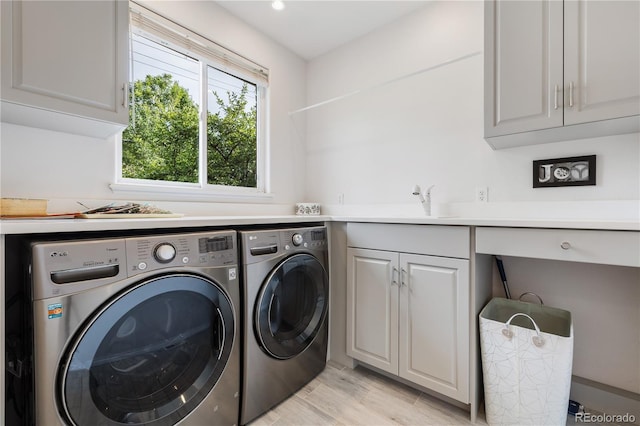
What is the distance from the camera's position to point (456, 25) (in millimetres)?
1987

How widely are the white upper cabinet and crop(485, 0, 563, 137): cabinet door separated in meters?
1.90

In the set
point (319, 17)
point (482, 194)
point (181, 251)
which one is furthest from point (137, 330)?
point (319, 17)

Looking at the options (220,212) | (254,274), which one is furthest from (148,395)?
(220,212)

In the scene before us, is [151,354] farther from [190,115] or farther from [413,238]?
[190,115]

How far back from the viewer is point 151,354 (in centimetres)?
109

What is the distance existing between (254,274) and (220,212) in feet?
3.06

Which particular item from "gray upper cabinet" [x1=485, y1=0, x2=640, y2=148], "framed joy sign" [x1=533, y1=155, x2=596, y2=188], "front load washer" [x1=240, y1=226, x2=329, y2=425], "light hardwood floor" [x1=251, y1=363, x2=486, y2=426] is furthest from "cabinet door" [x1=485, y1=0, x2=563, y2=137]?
"light hardwood floor" [x1=251, y1=363, x2=486, y2=426]

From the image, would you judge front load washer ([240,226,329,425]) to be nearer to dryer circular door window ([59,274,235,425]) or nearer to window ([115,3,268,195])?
dryer circular door window ([59,274,235,425])

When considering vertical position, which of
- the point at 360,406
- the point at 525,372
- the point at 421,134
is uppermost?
the point at 421,134

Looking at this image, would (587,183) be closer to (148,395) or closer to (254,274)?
(254,274)

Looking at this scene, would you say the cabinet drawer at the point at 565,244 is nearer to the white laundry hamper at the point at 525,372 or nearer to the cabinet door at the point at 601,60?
the white laundry hamper at the point at 525,372

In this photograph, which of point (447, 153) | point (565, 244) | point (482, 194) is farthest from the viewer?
point (447, 153)

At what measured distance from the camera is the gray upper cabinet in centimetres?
124

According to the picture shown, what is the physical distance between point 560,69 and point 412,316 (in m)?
1.44
